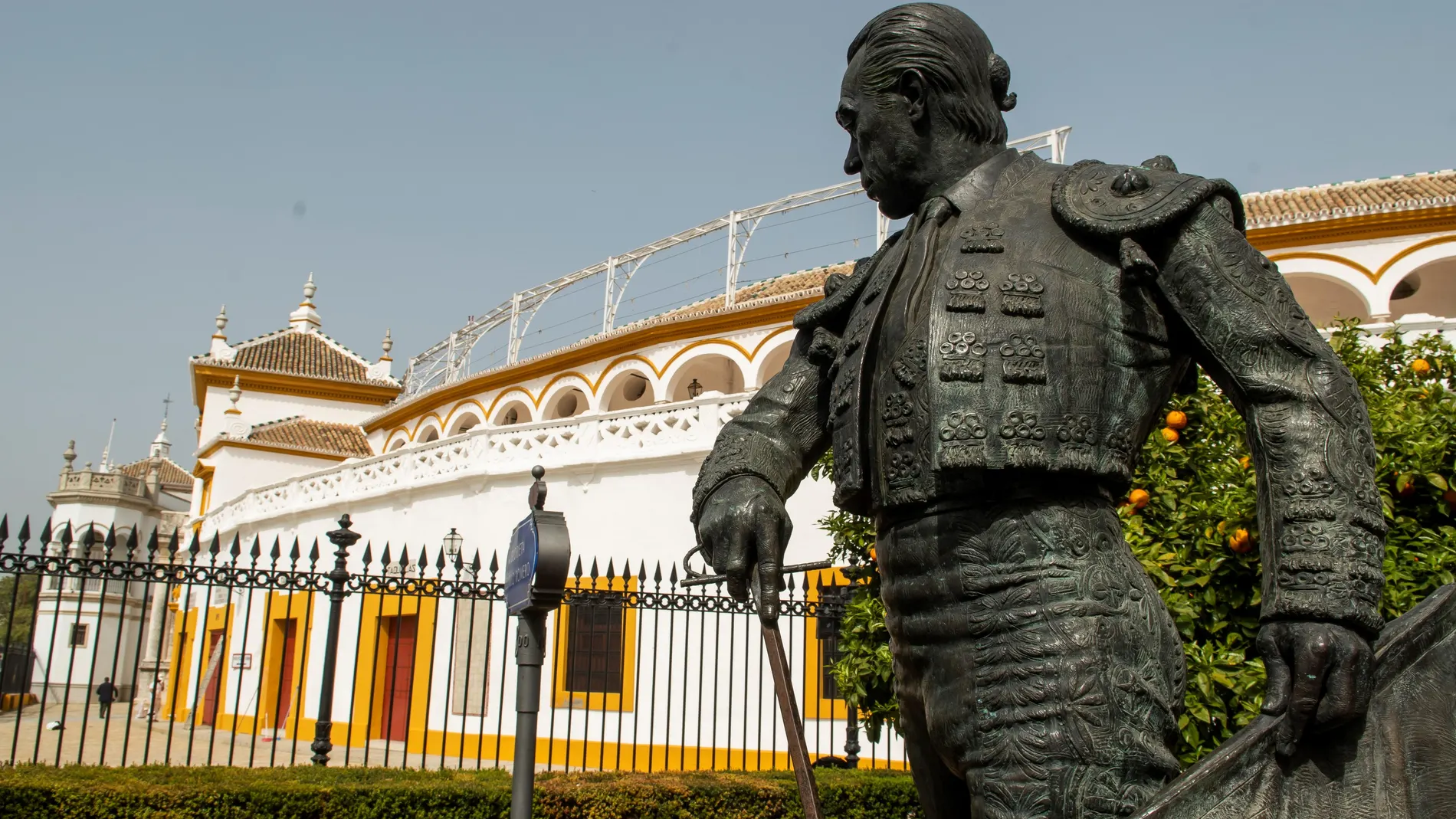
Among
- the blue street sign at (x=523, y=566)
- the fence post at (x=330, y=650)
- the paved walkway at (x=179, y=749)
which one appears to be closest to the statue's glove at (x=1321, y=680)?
the blue street sign at (x=523, y=566)

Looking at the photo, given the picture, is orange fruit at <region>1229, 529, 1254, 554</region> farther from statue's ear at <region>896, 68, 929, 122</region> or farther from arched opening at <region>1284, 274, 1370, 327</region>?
arched opening at <region>1284, 274, 1370, 327</region>

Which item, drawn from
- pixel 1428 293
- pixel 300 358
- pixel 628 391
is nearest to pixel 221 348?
pixel 300 358

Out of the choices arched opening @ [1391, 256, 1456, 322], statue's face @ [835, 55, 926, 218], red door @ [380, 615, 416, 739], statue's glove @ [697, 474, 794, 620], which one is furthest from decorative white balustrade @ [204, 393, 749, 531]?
arched opening @ [1391, 256, 1456, 322]

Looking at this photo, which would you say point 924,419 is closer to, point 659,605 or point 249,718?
point 659,605

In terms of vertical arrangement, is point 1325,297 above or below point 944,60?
above

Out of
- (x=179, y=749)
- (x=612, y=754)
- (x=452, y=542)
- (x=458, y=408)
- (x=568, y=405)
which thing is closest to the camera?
(x=612, y=754)

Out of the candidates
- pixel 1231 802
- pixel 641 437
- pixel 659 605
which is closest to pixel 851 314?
pixel 1231 802

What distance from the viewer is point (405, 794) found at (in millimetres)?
6340

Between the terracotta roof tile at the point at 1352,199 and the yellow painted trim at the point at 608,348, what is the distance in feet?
26.0

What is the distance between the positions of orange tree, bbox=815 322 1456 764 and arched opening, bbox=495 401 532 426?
70.4 feet

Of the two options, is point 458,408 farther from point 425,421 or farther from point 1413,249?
point 1413,249

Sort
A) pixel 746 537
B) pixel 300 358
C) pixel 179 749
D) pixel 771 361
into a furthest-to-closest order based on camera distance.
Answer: pixel 300 358 → pixel 771 361 → pixel 179 749 → pixel 746 537

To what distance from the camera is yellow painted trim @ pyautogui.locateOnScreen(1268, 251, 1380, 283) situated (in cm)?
1792

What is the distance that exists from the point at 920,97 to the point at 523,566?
3.46 meters
